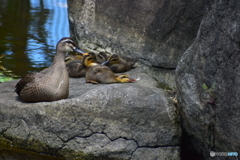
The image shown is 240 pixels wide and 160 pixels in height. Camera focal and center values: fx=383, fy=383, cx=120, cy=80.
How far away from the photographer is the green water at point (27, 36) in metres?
7.84

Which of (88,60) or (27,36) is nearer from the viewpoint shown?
(88,60)

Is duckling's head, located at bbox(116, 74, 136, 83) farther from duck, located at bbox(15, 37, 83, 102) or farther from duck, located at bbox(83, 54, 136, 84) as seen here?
duck, located at bbox(15, 37, 83, 102)

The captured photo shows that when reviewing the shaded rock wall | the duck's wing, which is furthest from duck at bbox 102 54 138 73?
the duck's wing

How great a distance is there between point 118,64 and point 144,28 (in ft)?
2.75

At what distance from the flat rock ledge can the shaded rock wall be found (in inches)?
74.1

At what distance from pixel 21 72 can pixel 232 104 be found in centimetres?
515

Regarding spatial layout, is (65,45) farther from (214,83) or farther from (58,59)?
(214,83)

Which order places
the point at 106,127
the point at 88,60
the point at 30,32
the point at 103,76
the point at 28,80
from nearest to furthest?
the point at 106,127 → the point at 28,80 → the point at 103,76 → the point at 88,60 → the point at 30,32

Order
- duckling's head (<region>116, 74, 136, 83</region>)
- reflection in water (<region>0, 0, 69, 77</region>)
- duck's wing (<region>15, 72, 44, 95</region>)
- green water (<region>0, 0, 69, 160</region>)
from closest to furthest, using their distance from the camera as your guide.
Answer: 1. duck's wing (<region>15, 72, 44, 95</region>)
2. duckling's head (<region>116, 74, 136, 83</region>)
3. green water (<region>0, 0, 69, 160</region>)
4. reflection in water (<region>0, 0, 69, 77</region>)

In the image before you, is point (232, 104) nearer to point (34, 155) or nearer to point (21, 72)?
point (34, 155)

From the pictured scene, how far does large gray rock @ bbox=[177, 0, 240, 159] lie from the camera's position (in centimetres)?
382

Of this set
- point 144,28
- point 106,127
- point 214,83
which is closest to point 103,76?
A: point 144,28

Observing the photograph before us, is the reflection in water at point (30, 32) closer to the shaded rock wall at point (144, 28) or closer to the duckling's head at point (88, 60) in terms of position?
the shaded rock wall at point (144, 28)

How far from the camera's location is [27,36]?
10500 mm
